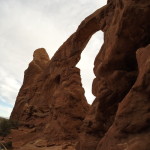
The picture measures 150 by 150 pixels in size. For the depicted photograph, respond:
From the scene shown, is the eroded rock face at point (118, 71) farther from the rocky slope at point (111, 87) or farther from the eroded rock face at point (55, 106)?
the eroded rock face at point (55, 106)

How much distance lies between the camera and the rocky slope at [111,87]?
615 cm

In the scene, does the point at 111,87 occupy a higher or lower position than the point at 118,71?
lower

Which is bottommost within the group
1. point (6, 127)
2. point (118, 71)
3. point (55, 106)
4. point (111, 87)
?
point (111, 87)

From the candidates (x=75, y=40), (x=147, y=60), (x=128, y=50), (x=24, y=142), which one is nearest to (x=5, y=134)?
(x=24, y=142)

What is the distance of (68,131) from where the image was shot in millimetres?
17312

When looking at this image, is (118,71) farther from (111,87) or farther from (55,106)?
(55,106)

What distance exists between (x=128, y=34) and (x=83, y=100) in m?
10.9

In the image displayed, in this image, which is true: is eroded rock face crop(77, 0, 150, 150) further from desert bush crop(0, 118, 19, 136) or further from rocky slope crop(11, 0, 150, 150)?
desert bush crop(0, 118, 19, 136)

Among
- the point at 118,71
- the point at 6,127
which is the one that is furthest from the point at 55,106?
the point at 118,71

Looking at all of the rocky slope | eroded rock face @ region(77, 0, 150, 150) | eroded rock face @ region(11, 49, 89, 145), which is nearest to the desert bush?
eroded rock face @ region(11, 49, 89, 145)

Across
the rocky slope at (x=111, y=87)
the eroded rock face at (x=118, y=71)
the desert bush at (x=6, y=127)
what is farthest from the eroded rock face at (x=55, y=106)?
the eroded rock face at (x=118, y=71)

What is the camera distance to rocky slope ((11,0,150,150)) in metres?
6.15

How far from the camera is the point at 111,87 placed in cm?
928

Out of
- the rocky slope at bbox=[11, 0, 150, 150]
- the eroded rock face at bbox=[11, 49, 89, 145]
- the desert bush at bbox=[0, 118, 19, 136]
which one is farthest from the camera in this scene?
the desert bush at bbox=[0, 118, 19, 136]
